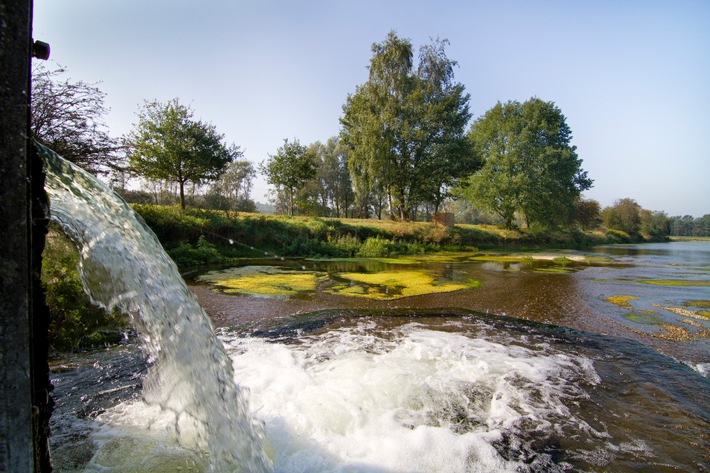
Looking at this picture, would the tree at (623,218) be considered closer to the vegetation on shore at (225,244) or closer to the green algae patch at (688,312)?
the vegetation on shore at (225,244)

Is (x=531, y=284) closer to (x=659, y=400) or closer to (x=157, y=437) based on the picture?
(x=659, y=400)

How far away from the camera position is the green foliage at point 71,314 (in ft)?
13.2

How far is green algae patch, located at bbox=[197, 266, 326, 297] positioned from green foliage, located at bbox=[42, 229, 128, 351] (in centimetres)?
299

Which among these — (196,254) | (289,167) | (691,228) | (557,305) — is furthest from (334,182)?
(691,228)

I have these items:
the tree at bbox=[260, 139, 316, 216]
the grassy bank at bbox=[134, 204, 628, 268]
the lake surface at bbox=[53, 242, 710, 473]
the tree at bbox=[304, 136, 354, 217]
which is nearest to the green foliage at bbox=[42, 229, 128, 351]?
the lake surface at bbox=[53, 242, 710, 473]

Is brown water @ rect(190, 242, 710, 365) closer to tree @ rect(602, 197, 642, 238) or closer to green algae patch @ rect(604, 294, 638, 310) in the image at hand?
green algae patch @ rect(604, 294, 638, 310)

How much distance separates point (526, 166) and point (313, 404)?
103 ft

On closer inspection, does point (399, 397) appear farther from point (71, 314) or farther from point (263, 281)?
point (263, 281)

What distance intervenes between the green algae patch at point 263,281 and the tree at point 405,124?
14.4 meters

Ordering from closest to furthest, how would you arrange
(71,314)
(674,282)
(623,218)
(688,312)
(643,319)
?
(71,314) < (643,319) < (688,312) < (674,282) < (623,218)

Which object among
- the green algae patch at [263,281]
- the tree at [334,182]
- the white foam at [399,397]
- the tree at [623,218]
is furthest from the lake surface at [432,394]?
the tree at [623,218]

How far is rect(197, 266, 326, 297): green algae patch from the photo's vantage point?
7.64 m

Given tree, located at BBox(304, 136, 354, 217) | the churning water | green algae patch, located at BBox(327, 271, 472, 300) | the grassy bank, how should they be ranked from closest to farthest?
the churning water
green algae patch, located at BBox(327, 271, 472, 300)
the grassy bank
tree, located at BBox(304, 136, 354, 217)

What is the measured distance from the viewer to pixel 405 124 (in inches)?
922
